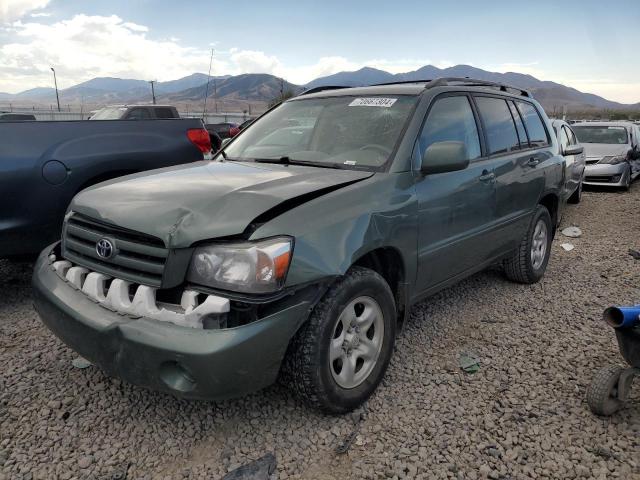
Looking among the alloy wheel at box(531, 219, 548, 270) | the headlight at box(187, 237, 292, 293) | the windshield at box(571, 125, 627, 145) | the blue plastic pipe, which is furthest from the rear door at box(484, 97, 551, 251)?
the windshield at box(571, 125, 627, 145)

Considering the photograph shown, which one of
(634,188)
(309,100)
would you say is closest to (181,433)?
(309,100)

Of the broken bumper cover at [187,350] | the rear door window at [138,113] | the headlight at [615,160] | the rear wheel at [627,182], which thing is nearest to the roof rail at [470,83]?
the broken bumper cover at [187,350]

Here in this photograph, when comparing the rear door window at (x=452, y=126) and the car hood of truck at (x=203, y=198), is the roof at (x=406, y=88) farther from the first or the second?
the car hood of truck at (x=203, y=198)

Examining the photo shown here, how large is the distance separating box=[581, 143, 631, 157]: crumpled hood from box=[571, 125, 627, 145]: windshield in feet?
2.00

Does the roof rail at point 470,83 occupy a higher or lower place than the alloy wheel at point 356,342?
higher

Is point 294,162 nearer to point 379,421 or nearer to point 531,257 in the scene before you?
point 379,421

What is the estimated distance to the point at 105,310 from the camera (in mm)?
2312

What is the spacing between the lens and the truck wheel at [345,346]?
→ 7.63 feet

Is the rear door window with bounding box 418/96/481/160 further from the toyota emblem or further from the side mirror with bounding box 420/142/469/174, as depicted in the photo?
the toyota emblem

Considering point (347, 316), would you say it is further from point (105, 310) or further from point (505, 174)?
point (505, 174)

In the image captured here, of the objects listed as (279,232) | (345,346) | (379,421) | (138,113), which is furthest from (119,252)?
(138,113)

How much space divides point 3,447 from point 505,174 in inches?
145

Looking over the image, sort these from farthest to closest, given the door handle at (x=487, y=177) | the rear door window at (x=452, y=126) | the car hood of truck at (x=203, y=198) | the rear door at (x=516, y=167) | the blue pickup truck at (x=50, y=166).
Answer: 1. the rear door at (x=516, y=167)
2. the blue pickup truck at (x=50, y=166)
3. the door handle at (x=487, y=177)
4. the rear door window at (x=452, y=126)
5. the car hood of truck at (x=203, y=198)

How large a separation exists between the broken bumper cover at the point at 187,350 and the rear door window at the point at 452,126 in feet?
5.08
